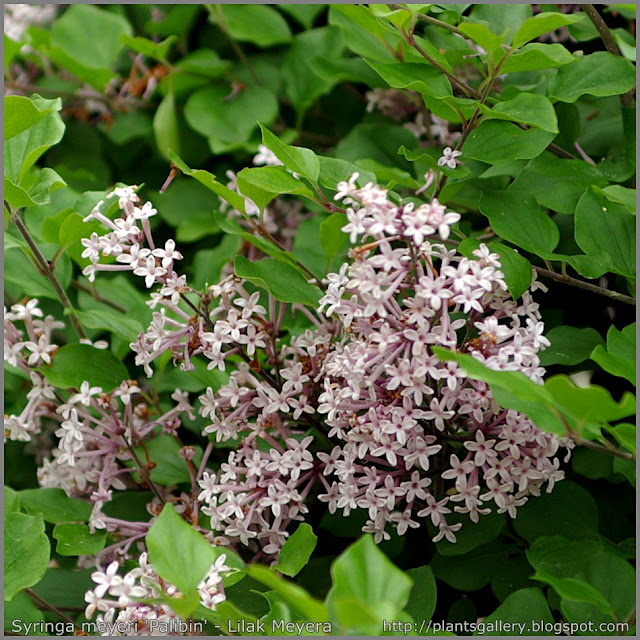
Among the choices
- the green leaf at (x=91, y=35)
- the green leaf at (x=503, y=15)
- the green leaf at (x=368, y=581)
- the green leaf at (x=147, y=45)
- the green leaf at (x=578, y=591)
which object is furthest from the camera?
the green leaf at (x=91, y=35)

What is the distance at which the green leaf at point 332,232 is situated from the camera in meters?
0.57

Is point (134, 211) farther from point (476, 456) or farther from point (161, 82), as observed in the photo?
point (161, 82)

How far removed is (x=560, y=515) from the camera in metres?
0.57

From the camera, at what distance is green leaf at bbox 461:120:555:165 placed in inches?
21.5

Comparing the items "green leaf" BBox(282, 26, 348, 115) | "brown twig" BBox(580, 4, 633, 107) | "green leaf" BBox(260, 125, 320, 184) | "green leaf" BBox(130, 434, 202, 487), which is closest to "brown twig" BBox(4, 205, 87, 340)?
"green leaf" BBox(130, 434, 202, 487)

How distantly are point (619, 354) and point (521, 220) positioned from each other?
127 mm

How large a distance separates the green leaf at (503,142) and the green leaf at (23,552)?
1.32 ft

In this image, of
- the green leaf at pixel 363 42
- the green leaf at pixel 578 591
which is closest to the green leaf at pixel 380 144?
the green leaf at pixel 363 42

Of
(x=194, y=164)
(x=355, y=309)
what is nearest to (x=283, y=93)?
(x=194, y=164)

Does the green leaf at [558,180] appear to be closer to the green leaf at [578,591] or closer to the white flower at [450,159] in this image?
the white flower at [450,159]

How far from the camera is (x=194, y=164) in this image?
93cm

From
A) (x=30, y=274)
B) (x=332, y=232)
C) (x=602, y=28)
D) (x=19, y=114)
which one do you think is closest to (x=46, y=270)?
(x=30, y=274)

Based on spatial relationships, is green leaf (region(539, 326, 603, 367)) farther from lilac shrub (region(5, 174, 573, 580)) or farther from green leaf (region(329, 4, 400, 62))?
green leaf (region(329, 4, 400, 62))

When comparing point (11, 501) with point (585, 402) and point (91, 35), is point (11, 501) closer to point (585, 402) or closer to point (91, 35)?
point (585, 402)
